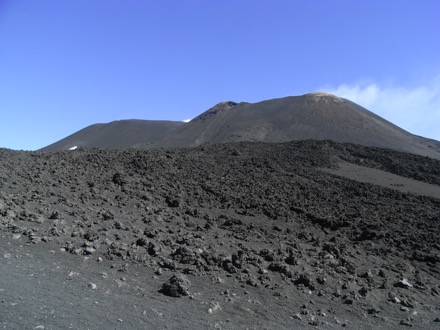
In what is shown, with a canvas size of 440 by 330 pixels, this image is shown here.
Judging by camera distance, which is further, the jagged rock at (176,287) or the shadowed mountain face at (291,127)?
the shadowed mountain face at (291,127)

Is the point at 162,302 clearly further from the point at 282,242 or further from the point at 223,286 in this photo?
the point at 282,242

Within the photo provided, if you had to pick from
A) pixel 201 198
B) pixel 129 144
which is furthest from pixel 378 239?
pixel 129 144

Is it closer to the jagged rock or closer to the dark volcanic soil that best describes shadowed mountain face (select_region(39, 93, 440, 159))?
the dark volcanic soil

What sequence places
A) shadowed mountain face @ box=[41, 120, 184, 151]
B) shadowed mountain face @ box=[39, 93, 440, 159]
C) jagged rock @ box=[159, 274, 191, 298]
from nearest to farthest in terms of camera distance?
jagged rock @ box=[159, 274, 191, 298] < shadowed mountain face @ box=[39, 93, 440, 159] < shadowed mountain face @ box=[41, 120, 184, 151]

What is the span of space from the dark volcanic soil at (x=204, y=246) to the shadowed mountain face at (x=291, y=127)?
78.7ft

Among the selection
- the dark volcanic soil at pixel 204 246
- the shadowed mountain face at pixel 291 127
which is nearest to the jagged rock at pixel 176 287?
the dark volcanic soil at pixel 204 246

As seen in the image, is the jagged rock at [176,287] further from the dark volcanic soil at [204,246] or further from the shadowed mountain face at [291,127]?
the shadowed mountain face at [291,127]

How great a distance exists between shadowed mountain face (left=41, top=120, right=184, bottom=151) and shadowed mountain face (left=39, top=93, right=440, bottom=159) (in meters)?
0.24

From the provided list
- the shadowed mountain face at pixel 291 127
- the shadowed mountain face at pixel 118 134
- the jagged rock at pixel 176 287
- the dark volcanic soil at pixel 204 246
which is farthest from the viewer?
the shadowed mountain face at pixel 118 134

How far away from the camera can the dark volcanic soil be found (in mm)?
6668

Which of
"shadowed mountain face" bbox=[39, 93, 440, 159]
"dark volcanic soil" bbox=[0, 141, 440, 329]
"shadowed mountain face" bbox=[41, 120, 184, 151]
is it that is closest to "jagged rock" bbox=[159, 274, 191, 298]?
"dark volcanic soil" bbox=[0, 141, 440, 329]

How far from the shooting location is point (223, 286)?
8102mm

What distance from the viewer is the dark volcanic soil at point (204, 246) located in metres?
6.67

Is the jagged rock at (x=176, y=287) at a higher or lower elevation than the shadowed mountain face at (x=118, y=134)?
lower
